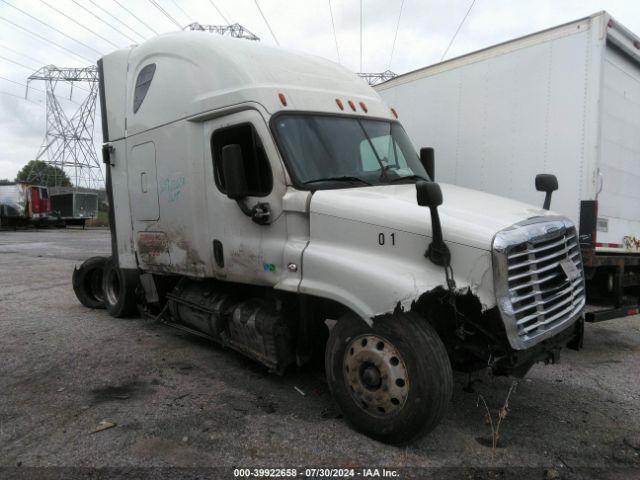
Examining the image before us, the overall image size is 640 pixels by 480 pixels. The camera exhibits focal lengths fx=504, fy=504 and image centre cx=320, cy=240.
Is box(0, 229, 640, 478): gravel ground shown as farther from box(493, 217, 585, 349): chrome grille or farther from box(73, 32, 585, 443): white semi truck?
box(493, 217, 585, 349): chrome grille

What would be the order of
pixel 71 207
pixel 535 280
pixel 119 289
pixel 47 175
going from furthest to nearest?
pixel 47 175 → pixel 71 207 → pixel 119 289 → pixel 535 280

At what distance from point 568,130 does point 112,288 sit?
246 inches

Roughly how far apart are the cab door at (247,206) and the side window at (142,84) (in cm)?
133

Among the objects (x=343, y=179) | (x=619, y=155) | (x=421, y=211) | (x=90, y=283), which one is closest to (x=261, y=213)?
(x=343, y=179)

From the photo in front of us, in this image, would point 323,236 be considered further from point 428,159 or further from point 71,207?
point 71,207

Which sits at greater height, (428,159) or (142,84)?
(142,84)

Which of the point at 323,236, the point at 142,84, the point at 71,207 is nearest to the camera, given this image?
the point at 323,236

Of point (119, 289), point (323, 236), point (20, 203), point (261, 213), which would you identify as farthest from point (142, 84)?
point (20, 203)

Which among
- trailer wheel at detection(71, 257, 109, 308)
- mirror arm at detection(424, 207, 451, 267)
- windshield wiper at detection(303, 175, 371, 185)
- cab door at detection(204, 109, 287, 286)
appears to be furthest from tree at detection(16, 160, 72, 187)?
mirror arm at detection(424, 207, 451, 267)

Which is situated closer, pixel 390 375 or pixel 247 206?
pixel 390 375

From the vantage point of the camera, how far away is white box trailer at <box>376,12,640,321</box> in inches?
199

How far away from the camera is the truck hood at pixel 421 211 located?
10.6 feet

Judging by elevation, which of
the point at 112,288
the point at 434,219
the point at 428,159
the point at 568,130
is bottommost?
the point at 112,288

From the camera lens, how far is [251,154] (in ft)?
14.3
